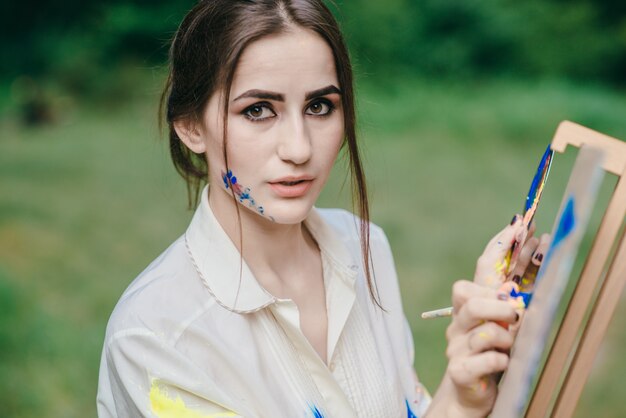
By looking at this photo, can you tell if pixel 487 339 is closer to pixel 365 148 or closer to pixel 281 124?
pixel 281 124

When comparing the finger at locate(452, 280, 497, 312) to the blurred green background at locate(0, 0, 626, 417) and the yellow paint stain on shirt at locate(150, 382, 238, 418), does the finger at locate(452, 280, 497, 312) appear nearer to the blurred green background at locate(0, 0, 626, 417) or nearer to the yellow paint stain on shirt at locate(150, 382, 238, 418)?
the yellow paint stain on shirt at locate(150, 382, 238, 418)

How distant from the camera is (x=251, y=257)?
1.47 metres

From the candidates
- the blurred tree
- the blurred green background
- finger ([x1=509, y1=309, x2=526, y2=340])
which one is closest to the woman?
finger ([x1=509, y1=309, x2=526, y2=340])

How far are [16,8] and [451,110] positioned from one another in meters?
3.63

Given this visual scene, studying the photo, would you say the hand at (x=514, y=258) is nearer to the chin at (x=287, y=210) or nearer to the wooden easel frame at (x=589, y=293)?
the wooden easel frame at (x=589, y=293)

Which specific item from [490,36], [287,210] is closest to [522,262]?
[287,210]

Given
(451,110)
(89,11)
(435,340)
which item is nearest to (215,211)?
(435,340)

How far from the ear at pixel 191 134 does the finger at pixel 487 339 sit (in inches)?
25.0

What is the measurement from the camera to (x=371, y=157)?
5.07 m

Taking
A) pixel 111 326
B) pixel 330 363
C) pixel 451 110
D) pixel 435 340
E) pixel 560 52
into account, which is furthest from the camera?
pixel 560 52

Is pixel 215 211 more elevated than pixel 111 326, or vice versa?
pixel 215 211

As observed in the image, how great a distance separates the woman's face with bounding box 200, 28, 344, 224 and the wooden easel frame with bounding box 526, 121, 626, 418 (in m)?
0.46

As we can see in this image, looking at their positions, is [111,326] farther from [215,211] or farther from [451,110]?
[451,110]

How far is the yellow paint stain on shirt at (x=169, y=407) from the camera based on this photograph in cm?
126
